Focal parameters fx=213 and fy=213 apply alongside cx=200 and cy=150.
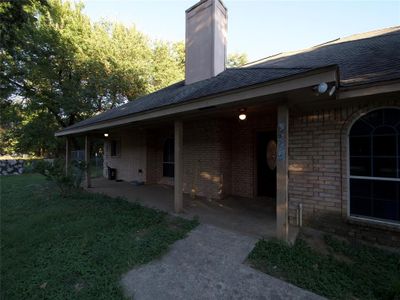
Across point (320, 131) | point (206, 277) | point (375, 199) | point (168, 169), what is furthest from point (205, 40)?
point (206, 277)

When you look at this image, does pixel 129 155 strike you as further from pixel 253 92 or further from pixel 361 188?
pixel 361 188

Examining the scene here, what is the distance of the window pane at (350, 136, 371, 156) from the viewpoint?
3813 mm

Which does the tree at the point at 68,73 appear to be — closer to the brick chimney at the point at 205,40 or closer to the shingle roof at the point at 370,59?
the brick chimney at the point at 205,40

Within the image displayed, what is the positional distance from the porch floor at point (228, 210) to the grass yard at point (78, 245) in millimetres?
563

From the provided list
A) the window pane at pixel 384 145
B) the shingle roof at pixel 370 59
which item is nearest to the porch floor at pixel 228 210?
the window pane at pixel 384 145

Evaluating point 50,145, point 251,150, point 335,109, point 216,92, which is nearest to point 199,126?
point 251,150

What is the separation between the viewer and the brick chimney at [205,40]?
6.99m

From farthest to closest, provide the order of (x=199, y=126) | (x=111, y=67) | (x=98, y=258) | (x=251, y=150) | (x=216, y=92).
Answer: (x=111, y=67) < (x=199, y=126) < (x=251, y=150) < (x=216, y=92) < (x=98, y=258)

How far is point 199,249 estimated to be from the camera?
355 cm

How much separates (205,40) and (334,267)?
6980mm

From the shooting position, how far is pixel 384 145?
3.69 metres

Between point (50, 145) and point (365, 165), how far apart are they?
71.4 feet

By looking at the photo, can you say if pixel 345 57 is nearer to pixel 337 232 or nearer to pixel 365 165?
pixel 365 165

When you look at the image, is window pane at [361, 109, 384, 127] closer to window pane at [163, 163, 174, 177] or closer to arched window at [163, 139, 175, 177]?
arched window at [163, 139, 175, 177]
